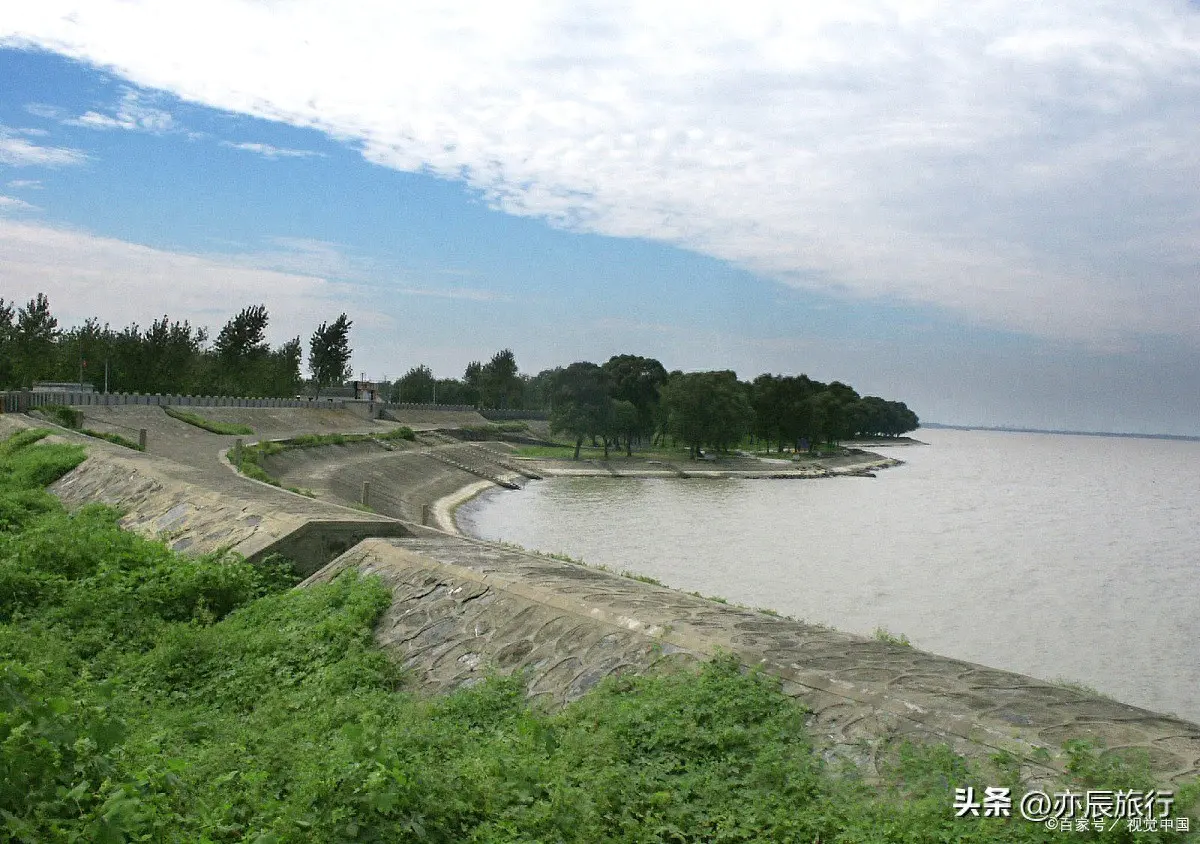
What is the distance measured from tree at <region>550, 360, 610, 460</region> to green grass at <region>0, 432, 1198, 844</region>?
77201mm

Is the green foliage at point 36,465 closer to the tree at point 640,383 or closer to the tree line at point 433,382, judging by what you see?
the tree line at point 433,382

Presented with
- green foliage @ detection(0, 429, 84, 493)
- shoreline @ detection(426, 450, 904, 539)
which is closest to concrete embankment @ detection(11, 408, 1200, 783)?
green foliage @ detection(0, 429, 84, 493)

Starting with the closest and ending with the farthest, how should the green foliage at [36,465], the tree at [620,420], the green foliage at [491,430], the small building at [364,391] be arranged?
the green foliage at [36,465], the green foliage at [491,430], the tree at [620,420], the small building at [364,391]

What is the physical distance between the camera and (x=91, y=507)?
14898mm

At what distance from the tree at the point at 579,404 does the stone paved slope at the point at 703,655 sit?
245 feet

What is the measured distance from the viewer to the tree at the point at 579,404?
86.0m

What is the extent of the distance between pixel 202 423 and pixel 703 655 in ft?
155

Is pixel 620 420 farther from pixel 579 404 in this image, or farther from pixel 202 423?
pixel 202 423

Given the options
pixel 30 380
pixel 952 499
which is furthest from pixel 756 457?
pixel 30 380

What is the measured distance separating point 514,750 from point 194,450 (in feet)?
106

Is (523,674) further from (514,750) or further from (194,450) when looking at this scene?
(194,450)

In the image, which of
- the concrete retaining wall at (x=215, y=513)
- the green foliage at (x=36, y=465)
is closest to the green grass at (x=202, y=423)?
the green foliage at (x=36, y=465)

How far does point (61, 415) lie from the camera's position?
36.2 metres

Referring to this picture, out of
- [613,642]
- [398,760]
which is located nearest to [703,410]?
[613,642]
